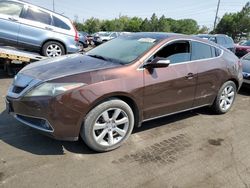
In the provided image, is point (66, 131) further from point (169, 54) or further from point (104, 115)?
point (169, 54)

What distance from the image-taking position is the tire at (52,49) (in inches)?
307

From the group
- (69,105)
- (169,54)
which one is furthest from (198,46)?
(69,105)

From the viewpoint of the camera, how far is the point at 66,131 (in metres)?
3.22

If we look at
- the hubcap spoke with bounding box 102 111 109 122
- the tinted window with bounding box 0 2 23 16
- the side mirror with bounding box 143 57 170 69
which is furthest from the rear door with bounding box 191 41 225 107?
the tinted window with bounding box 0 2 23 16

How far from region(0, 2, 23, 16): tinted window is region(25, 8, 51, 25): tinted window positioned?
24 centimetres

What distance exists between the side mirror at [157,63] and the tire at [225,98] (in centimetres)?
181

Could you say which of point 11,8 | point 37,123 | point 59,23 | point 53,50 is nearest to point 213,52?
point 37,123

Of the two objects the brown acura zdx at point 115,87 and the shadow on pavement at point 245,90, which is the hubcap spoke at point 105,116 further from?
the shadow on pavement at point 245,90

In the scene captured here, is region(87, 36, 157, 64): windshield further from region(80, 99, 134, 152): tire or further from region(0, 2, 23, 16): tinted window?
region(0, 2, 23, 16): tinted window

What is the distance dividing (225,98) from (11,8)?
597 centimetres

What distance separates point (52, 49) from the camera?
26.0ft

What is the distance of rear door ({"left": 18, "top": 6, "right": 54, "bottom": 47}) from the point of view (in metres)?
7.36

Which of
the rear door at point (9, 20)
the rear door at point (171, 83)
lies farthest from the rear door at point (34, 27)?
the rear door at point (171, 83)

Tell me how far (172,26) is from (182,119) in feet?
225
